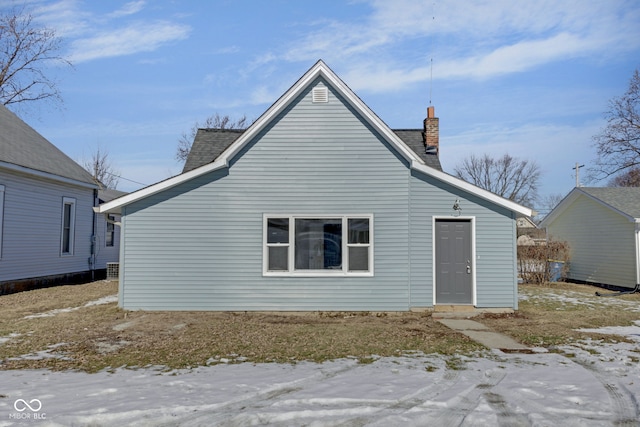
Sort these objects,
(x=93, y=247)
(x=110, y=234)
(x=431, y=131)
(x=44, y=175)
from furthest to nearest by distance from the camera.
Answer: (x=110, y=234) → (x=93, y=247) → (x=44, y=175) → (x=431, y=131)

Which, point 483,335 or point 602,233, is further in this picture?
point 602,233

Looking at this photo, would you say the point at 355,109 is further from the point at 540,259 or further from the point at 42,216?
the point at 540,259

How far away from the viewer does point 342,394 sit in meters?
5.23

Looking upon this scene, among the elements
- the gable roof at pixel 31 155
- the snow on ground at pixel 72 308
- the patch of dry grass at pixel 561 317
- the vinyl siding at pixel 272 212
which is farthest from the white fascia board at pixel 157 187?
the patch of dry grass at pixel 561 317

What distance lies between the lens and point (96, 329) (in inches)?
353

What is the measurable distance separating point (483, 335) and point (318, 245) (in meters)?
4.29

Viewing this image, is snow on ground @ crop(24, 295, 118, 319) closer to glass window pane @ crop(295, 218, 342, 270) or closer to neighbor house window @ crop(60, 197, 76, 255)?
neighbor house window @ crop(60, 197, 76, 255)

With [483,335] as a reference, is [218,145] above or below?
above

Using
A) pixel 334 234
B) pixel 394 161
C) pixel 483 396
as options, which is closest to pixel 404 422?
pixel 483 396

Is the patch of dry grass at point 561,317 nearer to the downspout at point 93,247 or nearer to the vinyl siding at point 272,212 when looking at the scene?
the vinyl siding at point 272,212

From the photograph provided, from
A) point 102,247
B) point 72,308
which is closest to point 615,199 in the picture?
point 72,308

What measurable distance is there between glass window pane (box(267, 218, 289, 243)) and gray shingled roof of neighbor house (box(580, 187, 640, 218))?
13231 millimetres

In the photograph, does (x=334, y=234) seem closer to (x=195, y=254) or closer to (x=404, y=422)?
(x=195, y=254)

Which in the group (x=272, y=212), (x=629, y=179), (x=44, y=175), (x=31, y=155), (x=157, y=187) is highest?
(x=629, y=179)
